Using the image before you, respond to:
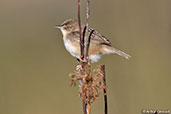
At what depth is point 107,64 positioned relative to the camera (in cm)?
639

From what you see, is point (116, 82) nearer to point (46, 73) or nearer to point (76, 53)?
point (76, 53)

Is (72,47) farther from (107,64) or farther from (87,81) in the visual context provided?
(87,81)

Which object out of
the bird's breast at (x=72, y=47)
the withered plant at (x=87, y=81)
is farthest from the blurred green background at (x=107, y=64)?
the withered plant at (x=87, y=81)

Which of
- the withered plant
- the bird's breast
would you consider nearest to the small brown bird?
the bird's breast

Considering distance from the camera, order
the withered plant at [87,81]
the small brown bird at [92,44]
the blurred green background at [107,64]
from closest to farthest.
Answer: the withered plant at [87,81] → the small brown bird at [92,44] → the blurred green background at [107,64]

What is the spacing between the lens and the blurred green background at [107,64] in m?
4.79

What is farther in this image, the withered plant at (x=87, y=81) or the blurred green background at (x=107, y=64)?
the blurred green background at (x=107, y=64)

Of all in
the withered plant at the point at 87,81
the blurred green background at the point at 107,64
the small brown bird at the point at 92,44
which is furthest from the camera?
the blurred green background at the point at 107,64

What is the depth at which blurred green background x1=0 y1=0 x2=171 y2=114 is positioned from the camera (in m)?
Result: 4.79

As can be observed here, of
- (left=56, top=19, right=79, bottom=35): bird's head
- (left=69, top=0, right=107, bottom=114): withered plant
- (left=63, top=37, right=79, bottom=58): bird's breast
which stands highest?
(left=56, top=19, right=79, bottom=35): bird's head

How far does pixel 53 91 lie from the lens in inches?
261

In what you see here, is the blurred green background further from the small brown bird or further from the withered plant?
the withered plant

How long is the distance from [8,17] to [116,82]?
6.33 metres

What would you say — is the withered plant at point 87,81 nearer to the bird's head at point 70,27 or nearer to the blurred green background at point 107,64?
the blurred green background at point 107,64
